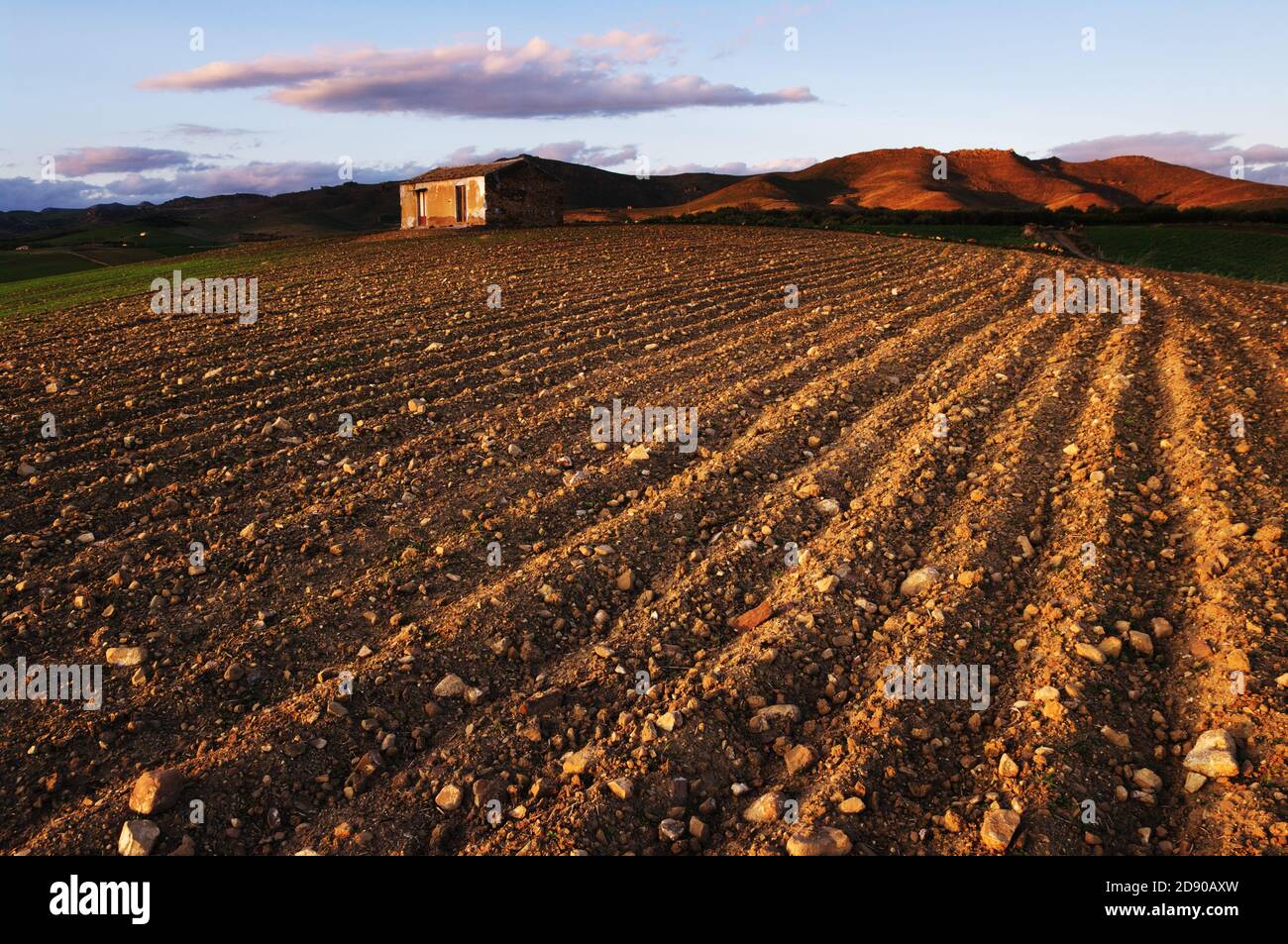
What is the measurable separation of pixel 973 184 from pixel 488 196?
75443mm

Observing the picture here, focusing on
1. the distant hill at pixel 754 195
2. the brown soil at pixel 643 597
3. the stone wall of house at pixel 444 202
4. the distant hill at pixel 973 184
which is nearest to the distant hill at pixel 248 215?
the distant hill at pixel 754 195

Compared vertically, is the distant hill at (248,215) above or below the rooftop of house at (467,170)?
above

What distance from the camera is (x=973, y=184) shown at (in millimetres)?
100500

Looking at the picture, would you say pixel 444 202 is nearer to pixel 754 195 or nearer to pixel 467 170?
pixel 467 170

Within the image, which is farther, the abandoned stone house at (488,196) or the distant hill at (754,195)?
the distant hill at (754,195)

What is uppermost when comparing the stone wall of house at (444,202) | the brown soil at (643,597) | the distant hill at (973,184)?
the distant hill at (973,184)

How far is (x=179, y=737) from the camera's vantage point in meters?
5.23

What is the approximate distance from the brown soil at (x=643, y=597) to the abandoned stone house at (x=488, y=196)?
39283 mm

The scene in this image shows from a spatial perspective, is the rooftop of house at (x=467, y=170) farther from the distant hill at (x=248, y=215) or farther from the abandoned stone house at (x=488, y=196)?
the distant hill at (x=248, y=215)

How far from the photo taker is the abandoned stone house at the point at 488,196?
50125 millimetres

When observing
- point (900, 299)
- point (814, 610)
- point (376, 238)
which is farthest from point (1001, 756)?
point (376, 238)

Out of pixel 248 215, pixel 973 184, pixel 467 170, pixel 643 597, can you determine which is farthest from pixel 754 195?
pixel 643 597

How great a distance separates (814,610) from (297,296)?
1926 cm

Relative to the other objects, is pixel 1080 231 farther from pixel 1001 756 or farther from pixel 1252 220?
pixel 1001 756
